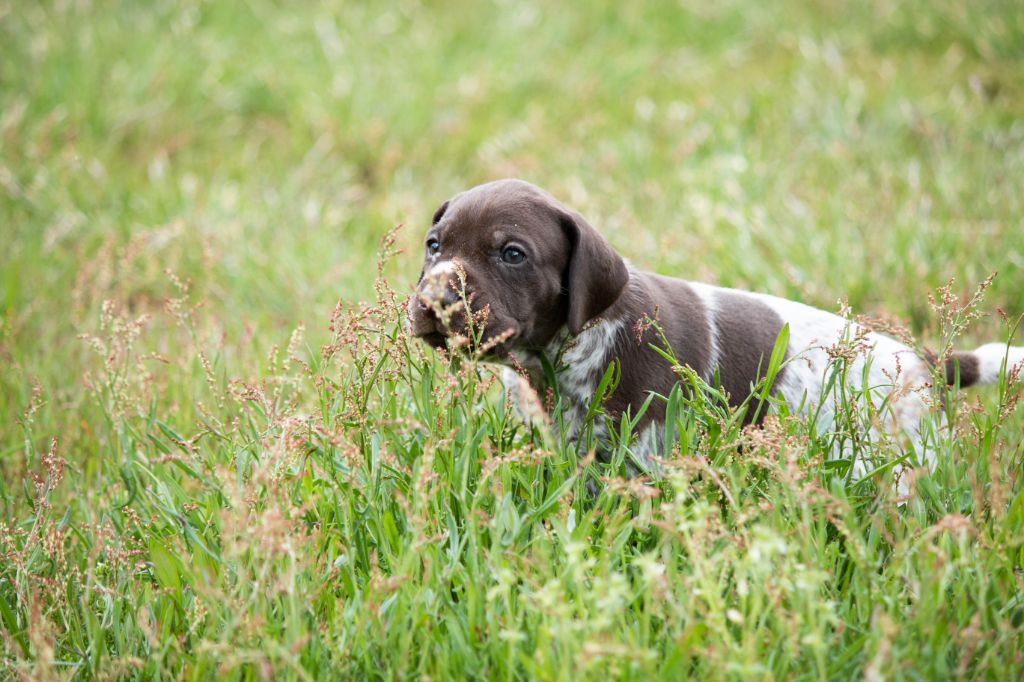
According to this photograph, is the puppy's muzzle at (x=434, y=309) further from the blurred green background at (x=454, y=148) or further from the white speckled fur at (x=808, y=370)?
the blurred green background at (x=454, y=148)

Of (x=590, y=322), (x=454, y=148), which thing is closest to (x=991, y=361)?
(x=590, y=322)

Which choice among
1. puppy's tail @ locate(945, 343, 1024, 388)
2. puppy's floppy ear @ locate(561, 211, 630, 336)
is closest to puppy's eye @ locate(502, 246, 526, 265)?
puppy's floppy ear @ locate(561, 211, 630, 336)

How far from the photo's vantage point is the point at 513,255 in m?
3.13

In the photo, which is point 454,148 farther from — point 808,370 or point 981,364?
point 981,364

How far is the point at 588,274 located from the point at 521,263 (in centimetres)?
22

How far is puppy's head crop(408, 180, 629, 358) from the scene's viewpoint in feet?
10.0

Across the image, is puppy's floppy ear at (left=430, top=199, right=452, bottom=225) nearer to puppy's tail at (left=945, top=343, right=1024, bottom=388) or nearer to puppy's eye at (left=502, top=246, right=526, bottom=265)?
puppy's eye at (left=502, top=246, right=526, bottom=265)

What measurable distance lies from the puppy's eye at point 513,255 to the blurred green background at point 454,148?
138 centimetres

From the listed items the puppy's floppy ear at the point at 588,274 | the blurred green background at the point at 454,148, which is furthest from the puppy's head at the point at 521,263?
the blurred green background at the point at 454,148

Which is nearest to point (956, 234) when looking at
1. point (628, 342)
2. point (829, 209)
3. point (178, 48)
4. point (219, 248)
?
point (829, 209)

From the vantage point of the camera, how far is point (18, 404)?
164 inches

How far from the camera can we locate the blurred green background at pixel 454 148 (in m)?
5.15

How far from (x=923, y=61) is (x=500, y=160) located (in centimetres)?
391

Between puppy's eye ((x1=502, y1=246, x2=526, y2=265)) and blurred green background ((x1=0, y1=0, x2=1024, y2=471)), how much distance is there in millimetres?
1385
